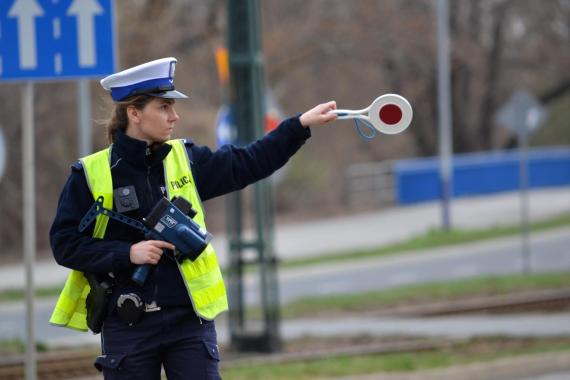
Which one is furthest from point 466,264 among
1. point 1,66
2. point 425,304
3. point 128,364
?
point 128,364

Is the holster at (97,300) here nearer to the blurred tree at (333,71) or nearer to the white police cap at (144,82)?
the white police cap at (144,82)

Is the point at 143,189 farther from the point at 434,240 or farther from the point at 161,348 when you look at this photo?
the point at 434,240

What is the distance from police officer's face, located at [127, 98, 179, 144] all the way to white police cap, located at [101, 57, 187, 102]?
0.04m

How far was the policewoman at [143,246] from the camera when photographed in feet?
15.5

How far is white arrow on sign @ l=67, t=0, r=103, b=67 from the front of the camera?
6.84 metres

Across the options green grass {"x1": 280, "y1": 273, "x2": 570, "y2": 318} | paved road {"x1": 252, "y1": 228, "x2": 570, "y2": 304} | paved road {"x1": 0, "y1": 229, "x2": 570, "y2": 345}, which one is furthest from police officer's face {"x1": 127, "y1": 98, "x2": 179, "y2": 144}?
paved road {"x1": 252, "y1": 228, "x2": 570, "y2": 304}

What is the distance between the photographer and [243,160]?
497cm

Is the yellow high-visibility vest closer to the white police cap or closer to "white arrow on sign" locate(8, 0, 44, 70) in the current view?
the white police cap

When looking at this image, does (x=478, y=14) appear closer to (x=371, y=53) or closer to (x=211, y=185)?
(x=371, y=53)

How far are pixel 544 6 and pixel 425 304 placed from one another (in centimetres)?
2057

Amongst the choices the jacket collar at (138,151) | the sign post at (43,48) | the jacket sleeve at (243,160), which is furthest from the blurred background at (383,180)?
the jacket collar at (138,151)

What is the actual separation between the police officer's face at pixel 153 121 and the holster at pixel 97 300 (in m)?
0.60

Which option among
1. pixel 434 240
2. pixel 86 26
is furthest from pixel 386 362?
pixel 434 240

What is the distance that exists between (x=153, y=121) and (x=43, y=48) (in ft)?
7.49
